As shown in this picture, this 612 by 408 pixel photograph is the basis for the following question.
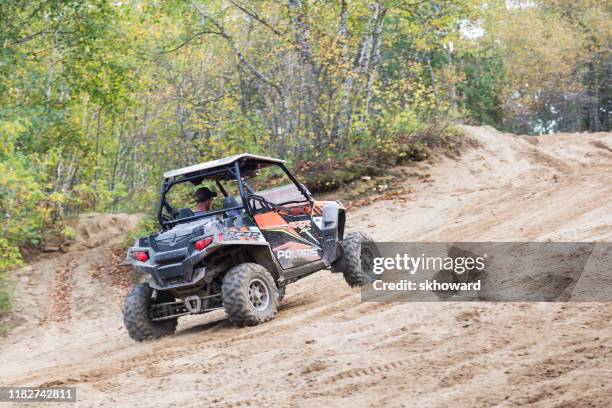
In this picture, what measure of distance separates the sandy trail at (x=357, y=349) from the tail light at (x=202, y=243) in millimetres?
984

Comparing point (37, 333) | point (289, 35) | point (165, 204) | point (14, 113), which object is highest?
point (289, 35)

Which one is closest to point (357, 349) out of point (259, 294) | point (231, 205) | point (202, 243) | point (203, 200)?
point (259, 294)

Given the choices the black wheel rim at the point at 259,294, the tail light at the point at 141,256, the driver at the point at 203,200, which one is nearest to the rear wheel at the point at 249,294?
the black wheel rim at the point at 259,294

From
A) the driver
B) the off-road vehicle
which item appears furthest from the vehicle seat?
the driver

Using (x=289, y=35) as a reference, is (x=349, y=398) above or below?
below

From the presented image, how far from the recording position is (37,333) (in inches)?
516

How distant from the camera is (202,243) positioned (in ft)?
30.7

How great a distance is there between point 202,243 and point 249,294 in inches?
30.4

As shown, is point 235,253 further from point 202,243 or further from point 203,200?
point 203,200

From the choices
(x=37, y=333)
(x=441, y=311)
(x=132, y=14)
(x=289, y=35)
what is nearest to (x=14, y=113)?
(x=132, y=14)

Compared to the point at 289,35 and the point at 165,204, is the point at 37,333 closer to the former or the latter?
the point at 165,204

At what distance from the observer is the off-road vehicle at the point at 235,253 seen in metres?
9.42

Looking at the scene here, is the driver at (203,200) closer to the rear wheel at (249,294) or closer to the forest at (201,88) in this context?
the rear wheel at (249,294)

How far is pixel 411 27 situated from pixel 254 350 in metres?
14.9
